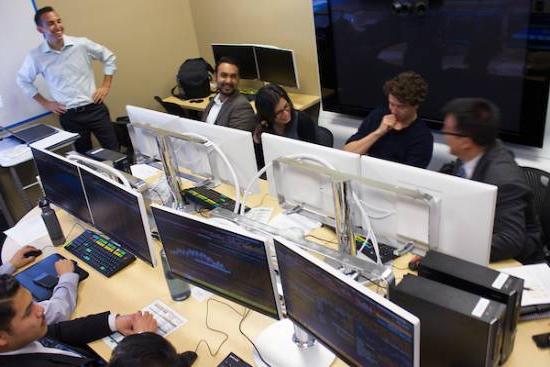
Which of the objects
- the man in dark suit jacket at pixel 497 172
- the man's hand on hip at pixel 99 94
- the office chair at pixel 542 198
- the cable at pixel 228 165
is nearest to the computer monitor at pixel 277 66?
the man's hand on hip at pixel 99 94

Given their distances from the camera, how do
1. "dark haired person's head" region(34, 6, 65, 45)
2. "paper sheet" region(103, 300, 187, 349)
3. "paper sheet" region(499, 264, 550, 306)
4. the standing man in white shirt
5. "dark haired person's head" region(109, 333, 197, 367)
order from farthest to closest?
1. the standing man in white shirt
2. "dark haired person's head" region(34, 6, 65, 45)
3. "paper sheet" region(103, 300, 187, 349)
4. "paper sheet" region(499, 264, 550, 306)
5. "dark haired person's head" region(109, 333, 197, 367)

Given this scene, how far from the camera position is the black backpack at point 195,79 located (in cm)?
448

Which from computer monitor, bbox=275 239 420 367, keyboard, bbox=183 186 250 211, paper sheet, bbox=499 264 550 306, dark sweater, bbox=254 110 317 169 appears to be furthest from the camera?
dark sweater, bbox=254 110 317 169

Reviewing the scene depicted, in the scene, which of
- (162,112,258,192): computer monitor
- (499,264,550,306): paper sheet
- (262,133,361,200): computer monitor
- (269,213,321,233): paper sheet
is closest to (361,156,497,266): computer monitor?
(262,133,361,200): computer monitor

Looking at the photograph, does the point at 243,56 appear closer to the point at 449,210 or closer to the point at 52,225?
the point at 52,225

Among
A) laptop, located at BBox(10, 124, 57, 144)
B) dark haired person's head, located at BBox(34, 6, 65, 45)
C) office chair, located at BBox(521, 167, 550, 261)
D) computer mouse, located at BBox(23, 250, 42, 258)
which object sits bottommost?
office chair, located at BBox(521, 167, 550, 261)

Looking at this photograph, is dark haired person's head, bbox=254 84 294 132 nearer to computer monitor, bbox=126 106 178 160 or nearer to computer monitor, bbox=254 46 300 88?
computer monitor, bbox=126 106 178 160

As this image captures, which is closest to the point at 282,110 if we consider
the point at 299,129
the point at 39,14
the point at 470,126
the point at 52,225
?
the point at 299,129

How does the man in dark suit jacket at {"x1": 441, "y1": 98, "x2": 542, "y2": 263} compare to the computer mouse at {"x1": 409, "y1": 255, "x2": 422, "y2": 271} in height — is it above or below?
above

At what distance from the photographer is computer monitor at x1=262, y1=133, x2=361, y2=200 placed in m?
1.78

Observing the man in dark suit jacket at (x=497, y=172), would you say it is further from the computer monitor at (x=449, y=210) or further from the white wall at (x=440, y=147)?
the white wall at (x=440, y=147)

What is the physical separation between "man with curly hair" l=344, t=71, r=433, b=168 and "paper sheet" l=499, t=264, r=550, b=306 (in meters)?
1.04

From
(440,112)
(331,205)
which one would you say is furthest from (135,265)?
(440,112)

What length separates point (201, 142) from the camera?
2.23 metres
